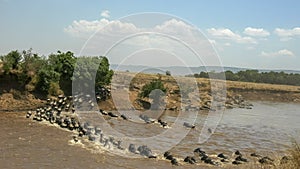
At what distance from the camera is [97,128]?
26.2 m

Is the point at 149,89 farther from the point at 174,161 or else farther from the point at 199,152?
the point at 174,161

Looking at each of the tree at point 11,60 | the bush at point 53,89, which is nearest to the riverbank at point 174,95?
the bush at point 53,89

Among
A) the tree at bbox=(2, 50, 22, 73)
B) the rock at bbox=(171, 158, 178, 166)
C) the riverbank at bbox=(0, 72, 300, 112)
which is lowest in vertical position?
the rock at bbox=(171, 158, 178, 166)

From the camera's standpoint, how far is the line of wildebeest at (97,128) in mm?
20484

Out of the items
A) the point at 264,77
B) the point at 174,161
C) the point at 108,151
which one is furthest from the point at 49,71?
the point at 264,77

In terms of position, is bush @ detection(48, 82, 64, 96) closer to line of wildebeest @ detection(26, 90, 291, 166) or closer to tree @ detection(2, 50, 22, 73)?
line of wildebeest @ detection(26, 90, 291, 166)

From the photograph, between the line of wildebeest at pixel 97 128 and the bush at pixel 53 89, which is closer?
the line of wildebeest at pixel 97 128

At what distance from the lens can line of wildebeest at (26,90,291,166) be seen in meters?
20.5

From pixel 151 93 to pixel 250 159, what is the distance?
23.0 meters

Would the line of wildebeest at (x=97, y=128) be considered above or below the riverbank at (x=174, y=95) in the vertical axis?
below

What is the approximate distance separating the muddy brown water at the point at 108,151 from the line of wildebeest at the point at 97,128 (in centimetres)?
67

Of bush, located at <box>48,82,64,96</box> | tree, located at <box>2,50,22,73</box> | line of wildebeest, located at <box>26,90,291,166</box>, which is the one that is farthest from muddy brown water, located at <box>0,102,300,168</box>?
tree, located at <box>2,50,22,73</box>

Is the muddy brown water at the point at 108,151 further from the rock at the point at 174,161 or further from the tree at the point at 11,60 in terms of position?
the tree at the point at 11,60

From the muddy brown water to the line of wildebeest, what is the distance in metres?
0.67
